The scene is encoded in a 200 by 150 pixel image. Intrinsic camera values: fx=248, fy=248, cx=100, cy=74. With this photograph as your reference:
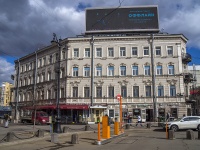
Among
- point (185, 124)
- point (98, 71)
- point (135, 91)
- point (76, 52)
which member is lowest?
point (185, 124)

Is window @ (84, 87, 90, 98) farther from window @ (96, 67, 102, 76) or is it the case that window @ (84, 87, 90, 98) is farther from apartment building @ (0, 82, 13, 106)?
apartment building @ (0, 82, 13, 106)

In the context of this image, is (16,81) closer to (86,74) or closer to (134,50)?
(86,74)

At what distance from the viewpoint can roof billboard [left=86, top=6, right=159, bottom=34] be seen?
42.4 m

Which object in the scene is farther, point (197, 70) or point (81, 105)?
point (197, 70)

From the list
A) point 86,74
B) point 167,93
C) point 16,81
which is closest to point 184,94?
point 167,93

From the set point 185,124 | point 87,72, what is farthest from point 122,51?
point 185,124

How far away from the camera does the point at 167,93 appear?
3859cm

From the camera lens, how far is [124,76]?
40.1 m

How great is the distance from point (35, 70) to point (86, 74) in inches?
528

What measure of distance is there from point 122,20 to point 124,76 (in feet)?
33.3

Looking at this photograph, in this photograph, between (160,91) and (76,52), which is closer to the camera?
(160,91)

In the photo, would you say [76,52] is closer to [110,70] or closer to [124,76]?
[110,70]

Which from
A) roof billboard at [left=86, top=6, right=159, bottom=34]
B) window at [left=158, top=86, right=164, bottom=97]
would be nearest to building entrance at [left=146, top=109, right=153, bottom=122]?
window at [left=158, top=86, right=164, bottom=97]

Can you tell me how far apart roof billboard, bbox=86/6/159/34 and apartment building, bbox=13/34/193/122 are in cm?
230
